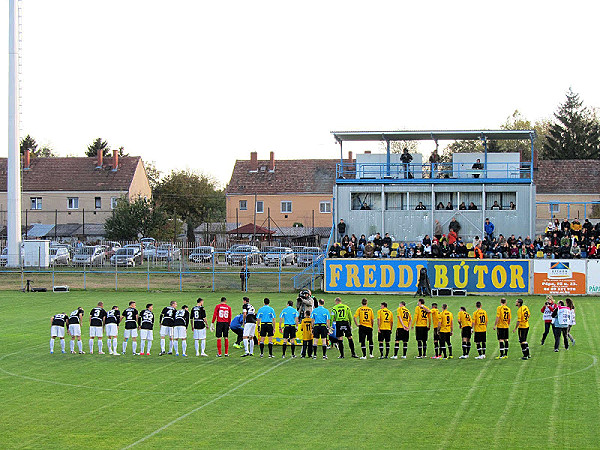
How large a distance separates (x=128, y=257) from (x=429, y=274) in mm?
23799

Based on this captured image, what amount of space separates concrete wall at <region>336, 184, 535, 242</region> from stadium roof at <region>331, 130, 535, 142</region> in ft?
12.1

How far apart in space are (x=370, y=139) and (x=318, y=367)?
32.1m

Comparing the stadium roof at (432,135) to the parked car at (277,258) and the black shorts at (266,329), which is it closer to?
the parked car at (277,258)

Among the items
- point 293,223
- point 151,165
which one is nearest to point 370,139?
point 293,223

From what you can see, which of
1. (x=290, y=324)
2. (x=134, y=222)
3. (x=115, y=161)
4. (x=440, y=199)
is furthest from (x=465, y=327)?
(x=115, y=161)

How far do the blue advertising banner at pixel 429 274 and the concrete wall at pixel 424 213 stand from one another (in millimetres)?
6115

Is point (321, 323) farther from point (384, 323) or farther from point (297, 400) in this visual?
point (297, 400)

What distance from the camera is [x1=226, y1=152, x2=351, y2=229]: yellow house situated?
81938 millimetres

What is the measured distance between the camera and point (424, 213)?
161 ft

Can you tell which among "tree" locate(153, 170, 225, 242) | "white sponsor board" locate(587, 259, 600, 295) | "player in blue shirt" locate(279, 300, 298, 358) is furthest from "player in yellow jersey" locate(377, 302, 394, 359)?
"tree" locate(153, 170, 225, 242)

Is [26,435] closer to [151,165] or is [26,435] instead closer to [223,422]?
[223,422]

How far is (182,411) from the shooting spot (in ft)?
56.0

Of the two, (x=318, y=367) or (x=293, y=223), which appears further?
(x=293, y=223)

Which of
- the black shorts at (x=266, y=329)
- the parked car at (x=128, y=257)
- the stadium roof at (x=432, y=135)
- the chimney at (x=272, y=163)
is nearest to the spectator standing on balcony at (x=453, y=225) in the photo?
the stadium roof at (x=432, y=135)
